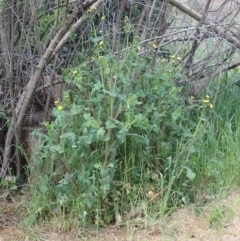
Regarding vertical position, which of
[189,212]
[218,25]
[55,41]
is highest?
[218,25]

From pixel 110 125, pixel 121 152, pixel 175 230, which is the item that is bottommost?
pixel 175 230

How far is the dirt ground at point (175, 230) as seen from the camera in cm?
416

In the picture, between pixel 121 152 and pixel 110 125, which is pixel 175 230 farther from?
pixel 110 125

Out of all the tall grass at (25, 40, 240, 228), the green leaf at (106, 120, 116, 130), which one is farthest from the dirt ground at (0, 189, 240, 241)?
the green leaf at (106, 120, 116, 130)

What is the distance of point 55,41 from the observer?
472cm

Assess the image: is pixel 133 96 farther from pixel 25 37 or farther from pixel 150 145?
pixel 25 37

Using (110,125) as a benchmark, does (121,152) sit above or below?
below

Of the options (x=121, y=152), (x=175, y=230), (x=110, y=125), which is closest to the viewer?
(x=110, y=125)

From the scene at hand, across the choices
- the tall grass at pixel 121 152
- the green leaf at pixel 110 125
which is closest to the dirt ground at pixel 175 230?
the tall grass at pixel 121 152

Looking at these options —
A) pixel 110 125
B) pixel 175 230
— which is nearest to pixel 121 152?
pixel 110 125

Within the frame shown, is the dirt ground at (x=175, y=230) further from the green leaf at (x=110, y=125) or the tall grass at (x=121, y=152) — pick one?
the green leaf at (x=110, y=125)

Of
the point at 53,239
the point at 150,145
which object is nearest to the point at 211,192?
the point at 150,145

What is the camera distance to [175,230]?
420 cm

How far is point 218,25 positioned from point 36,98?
1802mm
